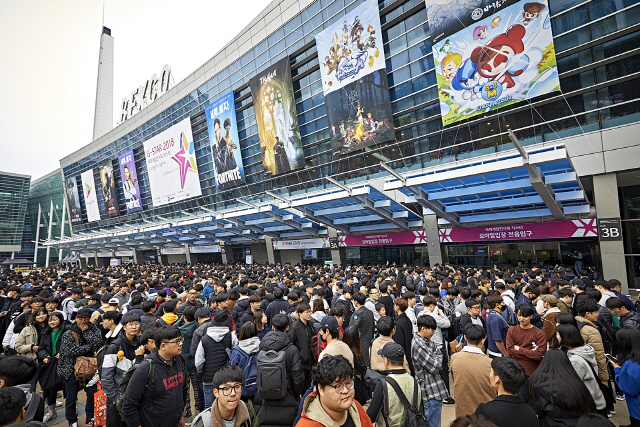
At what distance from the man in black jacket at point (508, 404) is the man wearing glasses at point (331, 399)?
3.47ft

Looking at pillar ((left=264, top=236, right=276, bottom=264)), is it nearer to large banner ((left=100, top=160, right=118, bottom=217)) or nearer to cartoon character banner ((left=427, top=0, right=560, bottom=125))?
cartoon character banner ((left=427, top=0, right=560, bottom=125))

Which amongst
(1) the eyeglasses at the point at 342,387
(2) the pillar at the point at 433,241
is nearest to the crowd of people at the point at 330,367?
(1) the eyeglasses at the point at 342,387

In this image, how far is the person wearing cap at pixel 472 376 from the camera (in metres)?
3.06

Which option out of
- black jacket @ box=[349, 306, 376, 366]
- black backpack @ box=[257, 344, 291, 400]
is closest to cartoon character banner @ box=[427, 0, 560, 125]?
black jacket @ box=[349, 306, 376, 366]

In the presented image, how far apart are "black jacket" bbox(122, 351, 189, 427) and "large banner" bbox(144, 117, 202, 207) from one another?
32194 mm

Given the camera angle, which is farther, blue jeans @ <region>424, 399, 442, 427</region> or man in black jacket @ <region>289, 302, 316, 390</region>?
man in black jacket @ <region>289, 302, 316, 390</region>

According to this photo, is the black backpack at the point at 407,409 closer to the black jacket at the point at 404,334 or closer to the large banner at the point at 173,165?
the black jacket at the point at 404,334

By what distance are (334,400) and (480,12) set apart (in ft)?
58.9

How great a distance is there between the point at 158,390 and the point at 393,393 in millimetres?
2231

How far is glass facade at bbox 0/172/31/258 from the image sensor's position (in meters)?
59.5

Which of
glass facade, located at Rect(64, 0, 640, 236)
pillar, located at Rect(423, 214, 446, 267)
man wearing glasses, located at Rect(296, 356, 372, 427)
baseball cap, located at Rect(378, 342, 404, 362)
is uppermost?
glass facade, located at Rect(64, 0, 640, 236)

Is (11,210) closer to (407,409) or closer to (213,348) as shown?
(213,348)

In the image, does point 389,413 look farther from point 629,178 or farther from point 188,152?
point 188,152

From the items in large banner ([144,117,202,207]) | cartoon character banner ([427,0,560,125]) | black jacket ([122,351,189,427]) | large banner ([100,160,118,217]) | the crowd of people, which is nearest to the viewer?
the crowd of people
